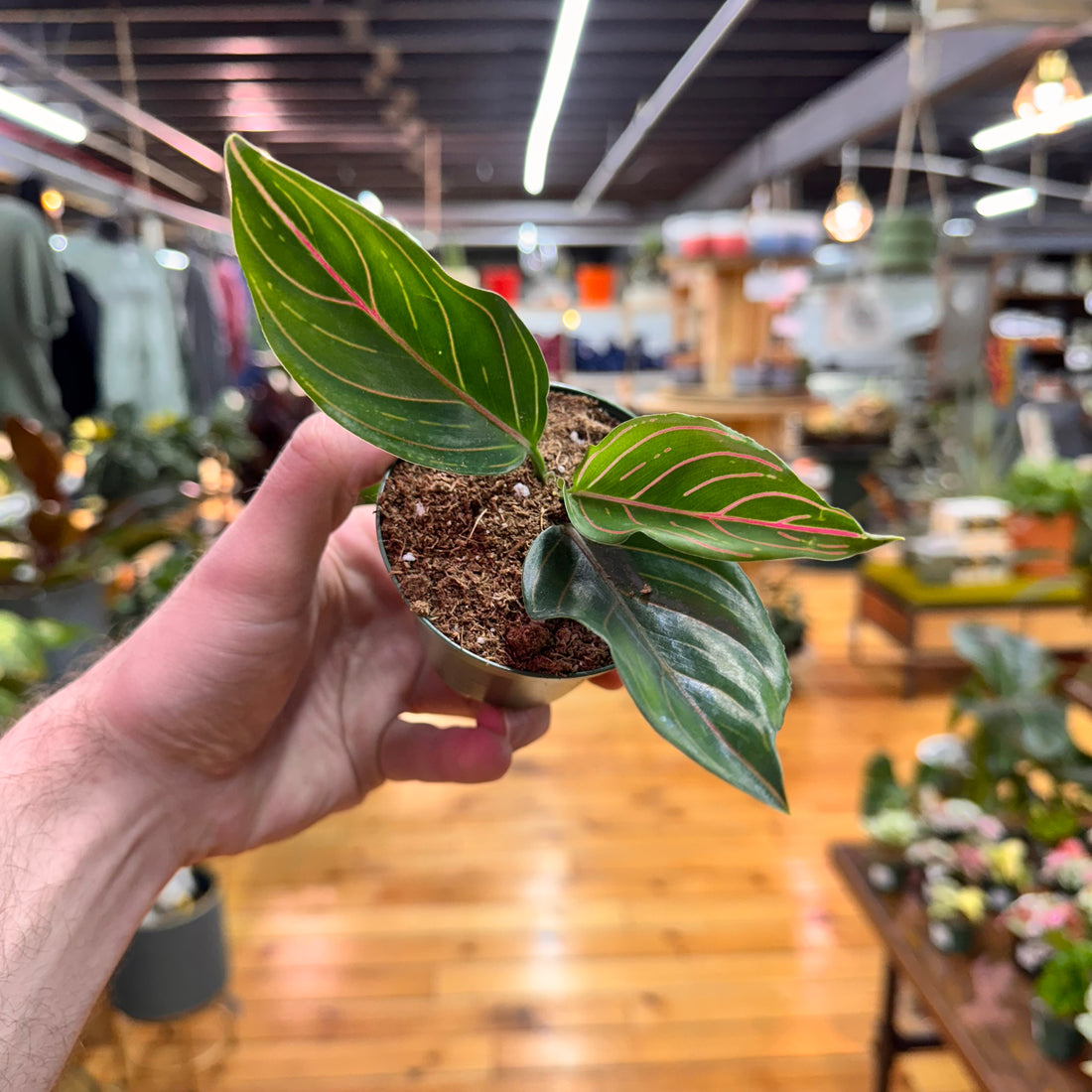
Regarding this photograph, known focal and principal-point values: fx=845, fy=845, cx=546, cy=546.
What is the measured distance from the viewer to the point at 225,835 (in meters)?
0.90

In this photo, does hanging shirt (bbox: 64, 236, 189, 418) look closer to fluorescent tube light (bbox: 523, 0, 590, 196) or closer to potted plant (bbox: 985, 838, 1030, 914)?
fluorescent tube light (bbox: 523, 0, 590, 196)

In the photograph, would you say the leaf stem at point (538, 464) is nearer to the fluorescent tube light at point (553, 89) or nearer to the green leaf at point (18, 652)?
the green leaf at point (18, 652)

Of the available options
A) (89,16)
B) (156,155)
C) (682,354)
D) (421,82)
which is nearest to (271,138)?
(156,155)

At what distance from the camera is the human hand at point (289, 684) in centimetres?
69

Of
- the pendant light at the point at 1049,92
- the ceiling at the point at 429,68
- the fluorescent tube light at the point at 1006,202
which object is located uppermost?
the ceiling at the point at 429,68

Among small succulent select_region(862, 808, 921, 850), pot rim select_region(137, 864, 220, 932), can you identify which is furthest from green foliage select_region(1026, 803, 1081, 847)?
pot rim select_region(137, 864, 220, 932)

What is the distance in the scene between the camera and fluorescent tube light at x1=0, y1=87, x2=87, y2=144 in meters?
3.80

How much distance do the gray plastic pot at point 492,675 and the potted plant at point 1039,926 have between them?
1161 mm

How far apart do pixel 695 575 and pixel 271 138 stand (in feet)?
24.9

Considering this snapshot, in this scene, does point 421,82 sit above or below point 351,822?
above

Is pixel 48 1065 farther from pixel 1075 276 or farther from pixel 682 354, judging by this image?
pixel 1075 276

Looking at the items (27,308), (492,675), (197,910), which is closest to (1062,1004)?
(492,675)

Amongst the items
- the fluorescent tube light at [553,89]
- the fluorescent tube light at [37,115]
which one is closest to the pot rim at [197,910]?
the fluorescent tube light at [553,89]

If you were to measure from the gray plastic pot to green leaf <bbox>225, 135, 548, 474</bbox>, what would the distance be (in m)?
0.11
